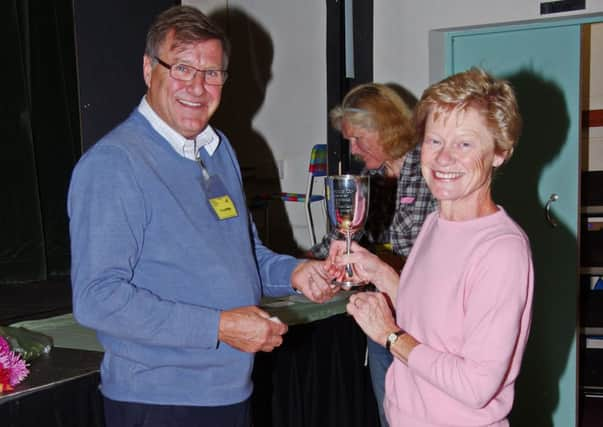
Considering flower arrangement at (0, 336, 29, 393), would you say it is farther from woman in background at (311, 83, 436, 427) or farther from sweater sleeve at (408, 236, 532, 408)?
woman in background at (311, 83, 436, 427)

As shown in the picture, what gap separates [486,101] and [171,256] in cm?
66

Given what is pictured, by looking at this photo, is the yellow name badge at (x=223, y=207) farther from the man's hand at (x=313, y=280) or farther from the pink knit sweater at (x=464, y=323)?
the pink knit sweater at (x=464, y=323)

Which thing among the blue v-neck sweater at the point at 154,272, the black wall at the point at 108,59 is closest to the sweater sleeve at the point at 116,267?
the blue v-neck sweater at the point at 154,272

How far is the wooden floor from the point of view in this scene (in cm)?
290

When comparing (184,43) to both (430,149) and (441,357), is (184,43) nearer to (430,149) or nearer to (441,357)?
(430,149)

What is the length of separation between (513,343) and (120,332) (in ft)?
2.29

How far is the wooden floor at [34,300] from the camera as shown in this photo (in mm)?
2896

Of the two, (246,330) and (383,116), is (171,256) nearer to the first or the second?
(246,330)

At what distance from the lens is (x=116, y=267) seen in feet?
4.06

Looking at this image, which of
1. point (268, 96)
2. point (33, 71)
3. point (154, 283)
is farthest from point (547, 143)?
point (33, 71)

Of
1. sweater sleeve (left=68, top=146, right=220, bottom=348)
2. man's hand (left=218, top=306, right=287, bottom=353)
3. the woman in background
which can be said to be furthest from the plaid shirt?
sweater sleeve (left=68, top=146, right=220, bottom=348)

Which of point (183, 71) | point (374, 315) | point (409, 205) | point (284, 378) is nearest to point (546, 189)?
point (409, 205)

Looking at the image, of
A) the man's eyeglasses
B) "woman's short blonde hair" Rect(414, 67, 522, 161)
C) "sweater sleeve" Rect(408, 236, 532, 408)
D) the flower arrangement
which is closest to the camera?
"sweater sleeve" Rect(408, 236, 532, 408)

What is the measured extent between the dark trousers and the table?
0.33 m
